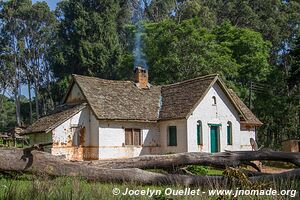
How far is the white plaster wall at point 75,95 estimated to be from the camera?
30.8 metres

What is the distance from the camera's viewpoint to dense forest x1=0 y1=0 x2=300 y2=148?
4181cm

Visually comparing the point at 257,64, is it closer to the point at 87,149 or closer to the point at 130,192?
the point at 87,149

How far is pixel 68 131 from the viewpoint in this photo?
92.5 feet

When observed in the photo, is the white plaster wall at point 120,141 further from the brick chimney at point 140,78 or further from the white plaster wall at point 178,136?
the brick chimney at point 140,78

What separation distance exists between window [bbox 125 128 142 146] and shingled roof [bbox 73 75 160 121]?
940 mm

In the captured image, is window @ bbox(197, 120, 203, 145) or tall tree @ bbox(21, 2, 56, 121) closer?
window @ bbox(197, 120, 203, 145)

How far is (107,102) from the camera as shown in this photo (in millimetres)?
30078

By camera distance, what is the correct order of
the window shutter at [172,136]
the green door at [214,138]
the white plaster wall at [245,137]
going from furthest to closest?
the white plaster wall at [245,137], the green door at [214,138], the window shutter at [172,136]

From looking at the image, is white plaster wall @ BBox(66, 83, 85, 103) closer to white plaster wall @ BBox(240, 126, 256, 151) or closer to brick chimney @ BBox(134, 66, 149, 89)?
brick chimney @ BBox(134, 66, 149, 89)

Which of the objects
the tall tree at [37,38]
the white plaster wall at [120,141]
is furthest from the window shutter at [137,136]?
the tall tree at [37,38]

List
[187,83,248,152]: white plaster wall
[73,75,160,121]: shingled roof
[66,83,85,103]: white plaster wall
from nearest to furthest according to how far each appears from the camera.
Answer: [73,75,160,121]: shingled roof, [187,83,248,152]: white plaster wall, [66,83,85,103]: white plaster wall

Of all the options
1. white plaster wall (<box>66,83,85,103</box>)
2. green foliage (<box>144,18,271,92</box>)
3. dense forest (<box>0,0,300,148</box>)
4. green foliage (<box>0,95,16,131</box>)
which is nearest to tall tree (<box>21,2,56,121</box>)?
dense forest (<box>0,0,300,148</box>)

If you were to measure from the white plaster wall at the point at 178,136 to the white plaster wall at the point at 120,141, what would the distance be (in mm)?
594

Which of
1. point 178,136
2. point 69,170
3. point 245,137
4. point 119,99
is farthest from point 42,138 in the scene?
point 69,170
